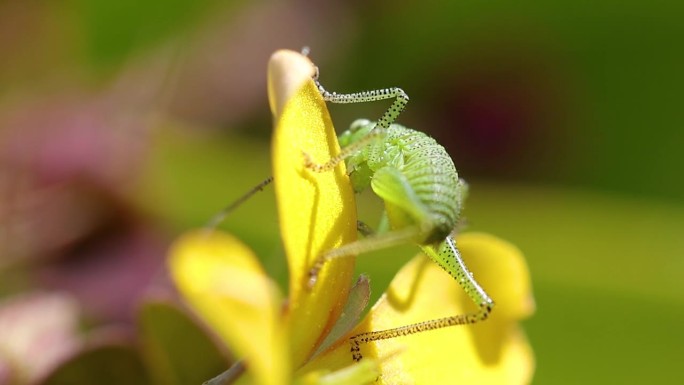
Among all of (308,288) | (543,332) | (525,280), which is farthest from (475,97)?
(308,288)

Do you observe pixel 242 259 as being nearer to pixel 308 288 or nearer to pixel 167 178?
pixel 308 288

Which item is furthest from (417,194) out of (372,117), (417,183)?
(372,117)

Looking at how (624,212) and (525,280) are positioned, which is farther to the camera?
(624,212)

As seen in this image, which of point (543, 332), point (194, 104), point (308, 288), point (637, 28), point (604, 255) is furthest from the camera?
point (637, 28)

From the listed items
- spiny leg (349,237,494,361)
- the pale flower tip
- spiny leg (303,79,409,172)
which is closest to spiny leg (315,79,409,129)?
spiny leg (303,79,409,172)

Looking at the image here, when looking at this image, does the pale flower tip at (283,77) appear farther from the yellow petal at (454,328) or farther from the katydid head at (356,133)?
the katydid head at (356,133)

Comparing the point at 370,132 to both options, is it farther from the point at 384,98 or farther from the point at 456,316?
the point at 456,316

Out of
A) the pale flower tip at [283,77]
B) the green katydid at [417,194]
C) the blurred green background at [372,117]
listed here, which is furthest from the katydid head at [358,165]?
the blurred green background at [372,117]
